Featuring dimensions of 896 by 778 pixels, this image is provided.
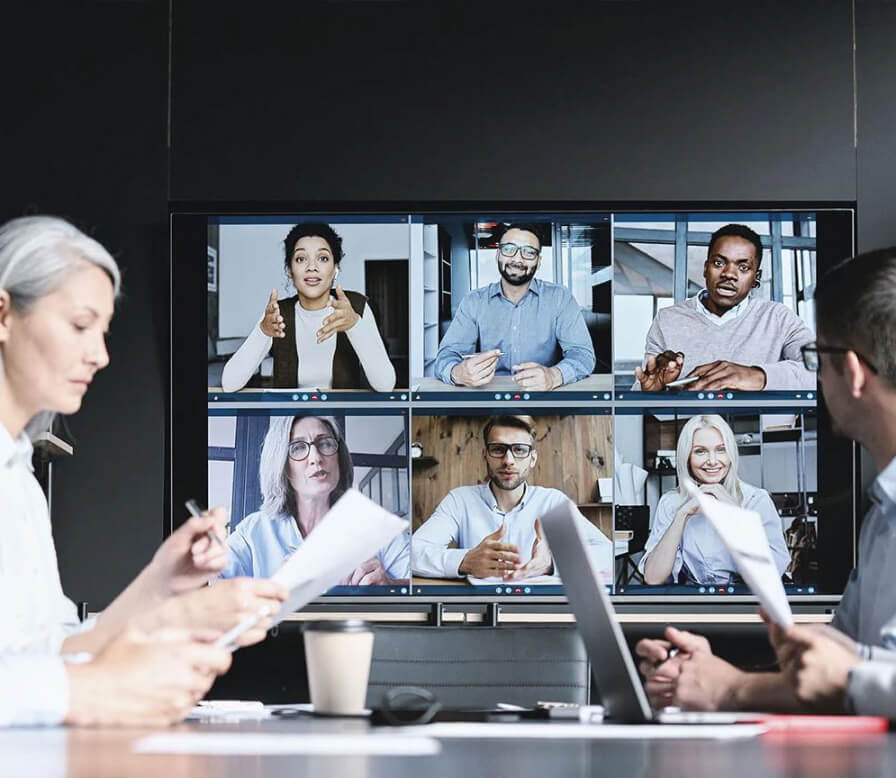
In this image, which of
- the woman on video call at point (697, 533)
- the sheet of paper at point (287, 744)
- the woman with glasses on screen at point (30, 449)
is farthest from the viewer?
the woman on video call at point (697, 533)

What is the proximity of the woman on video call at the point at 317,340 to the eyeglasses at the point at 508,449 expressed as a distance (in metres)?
0.38

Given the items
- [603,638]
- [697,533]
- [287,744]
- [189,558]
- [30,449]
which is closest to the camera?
[287,744]

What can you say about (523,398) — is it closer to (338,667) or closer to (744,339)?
(744,339)

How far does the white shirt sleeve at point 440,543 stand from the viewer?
14.4 ft

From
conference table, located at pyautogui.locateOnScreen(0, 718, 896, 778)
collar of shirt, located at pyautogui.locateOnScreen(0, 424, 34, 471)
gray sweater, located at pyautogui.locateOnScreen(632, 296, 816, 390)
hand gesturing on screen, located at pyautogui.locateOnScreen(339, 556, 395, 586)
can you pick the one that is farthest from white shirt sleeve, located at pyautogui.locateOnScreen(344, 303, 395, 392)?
conference table, located at pyautogui.locateOnScreen(0, 718, 896, 778)

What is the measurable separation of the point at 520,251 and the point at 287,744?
2948 mm

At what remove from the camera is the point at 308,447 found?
4.41m

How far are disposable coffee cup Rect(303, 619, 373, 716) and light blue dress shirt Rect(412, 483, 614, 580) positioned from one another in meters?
2.30

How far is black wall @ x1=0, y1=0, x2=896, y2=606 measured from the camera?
177 inches

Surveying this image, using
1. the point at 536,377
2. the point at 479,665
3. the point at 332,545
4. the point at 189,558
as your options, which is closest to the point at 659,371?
the point at 536,377

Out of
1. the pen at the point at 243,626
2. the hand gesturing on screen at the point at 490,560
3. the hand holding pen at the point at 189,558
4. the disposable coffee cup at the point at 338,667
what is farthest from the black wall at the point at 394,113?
the pen at the point at 243,626

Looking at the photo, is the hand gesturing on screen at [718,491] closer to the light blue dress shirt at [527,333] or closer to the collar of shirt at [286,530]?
the light blue dress shirt at [527,333]

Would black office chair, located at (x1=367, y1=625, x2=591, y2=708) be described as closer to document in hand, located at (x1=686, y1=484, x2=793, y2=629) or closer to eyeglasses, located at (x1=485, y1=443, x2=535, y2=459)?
document in hand, located at (x1=686, y1=484, x2=793, y2=629)

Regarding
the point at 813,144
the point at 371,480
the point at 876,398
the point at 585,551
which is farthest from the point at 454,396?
the point at 585,551
